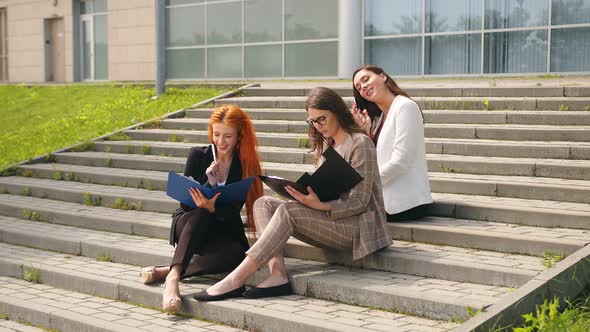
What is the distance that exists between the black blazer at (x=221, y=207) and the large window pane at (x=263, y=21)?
15.0 m

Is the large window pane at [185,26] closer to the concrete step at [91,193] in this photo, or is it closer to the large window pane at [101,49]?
the large window pane at [101,49]

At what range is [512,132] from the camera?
9.27 meters

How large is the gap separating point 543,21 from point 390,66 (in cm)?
382

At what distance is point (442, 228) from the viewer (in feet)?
22.0

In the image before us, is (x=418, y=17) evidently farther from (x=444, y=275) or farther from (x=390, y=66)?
(x=444, y=275)

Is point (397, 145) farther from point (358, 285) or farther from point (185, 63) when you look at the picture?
point (185, 63)

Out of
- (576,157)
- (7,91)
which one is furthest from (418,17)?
(7,91)

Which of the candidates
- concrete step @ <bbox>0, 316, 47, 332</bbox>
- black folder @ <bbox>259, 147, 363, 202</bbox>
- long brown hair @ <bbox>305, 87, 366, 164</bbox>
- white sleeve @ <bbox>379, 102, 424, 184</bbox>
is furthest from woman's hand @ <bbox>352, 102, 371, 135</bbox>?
concrete step @ <bbox>0, 316, 47, 332</bbox>

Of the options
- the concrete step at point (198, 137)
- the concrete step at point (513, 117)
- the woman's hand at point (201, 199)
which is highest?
the concrete step at point (513, 117)

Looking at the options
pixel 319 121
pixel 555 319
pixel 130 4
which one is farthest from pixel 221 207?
pixel 130 4

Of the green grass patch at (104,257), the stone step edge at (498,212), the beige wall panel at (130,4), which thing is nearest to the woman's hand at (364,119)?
the stone step edge at (498,212)

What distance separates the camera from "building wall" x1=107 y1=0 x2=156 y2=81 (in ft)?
80.4

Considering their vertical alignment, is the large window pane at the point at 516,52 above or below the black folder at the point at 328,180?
above

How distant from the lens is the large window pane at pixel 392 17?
18.7m
